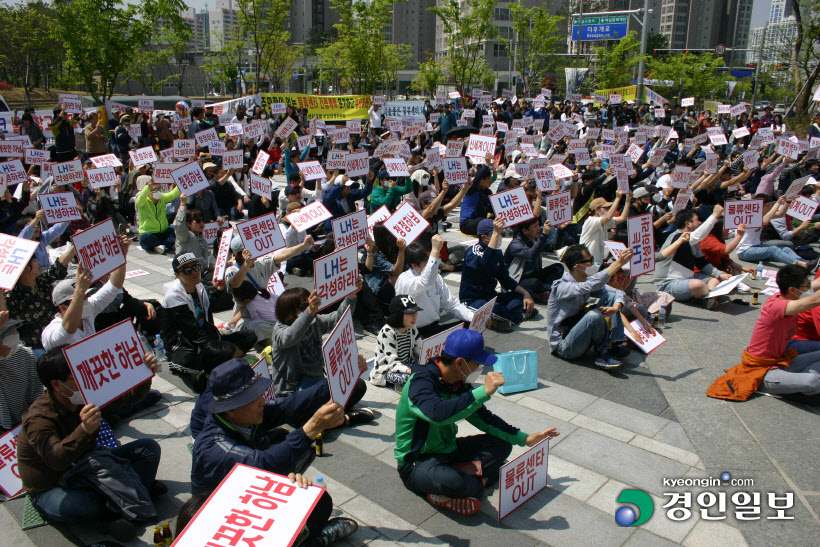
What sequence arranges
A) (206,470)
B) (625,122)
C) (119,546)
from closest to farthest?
(206,470), (119,546), (625,122)

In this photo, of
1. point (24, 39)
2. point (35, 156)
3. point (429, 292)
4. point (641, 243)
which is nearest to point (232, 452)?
point (429, 292)

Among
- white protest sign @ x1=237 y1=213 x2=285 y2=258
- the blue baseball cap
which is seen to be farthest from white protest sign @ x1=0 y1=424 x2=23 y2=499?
the blue baseball cap

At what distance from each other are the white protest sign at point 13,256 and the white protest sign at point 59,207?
12.3ft

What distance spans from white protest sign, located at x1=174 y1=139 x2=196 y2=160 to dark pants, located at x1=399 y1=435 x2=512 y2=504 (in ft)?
37.1

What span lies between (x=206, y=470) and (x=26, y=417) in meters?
1.47

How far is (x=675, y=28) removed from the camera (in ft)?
513

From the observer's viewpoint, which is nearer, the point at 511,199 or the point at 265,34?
the point at 511,199

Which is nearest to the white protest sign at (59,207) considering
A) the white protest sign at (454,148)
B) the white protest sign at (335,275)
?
the white protest sign at (335,275)

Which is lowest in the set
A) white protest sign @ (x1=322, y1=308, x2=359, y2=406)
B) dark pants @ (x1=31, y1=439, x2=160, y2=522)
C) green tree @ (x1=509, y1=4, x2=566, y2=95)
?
dark pants @ (x1=31, y1=439, x2=160, y2=522)

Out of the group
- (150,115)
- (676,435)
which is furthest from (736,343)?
(150,115)

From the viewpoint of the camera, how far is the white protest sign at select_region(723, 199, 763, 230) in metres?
10.2

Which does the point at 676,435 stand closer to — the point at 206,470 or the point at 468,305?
the point at 468,305

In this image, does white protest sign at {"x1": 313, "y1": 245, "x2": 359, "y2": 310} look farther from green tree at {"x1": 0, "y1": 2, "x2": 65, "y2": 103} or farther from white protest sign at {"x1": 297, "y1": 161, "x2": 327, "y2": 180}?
green tree at {"x1": 0, "y1": 2, "x2": 65, "y2": 103}

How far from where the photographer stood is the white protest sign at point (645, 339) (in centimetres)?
743
